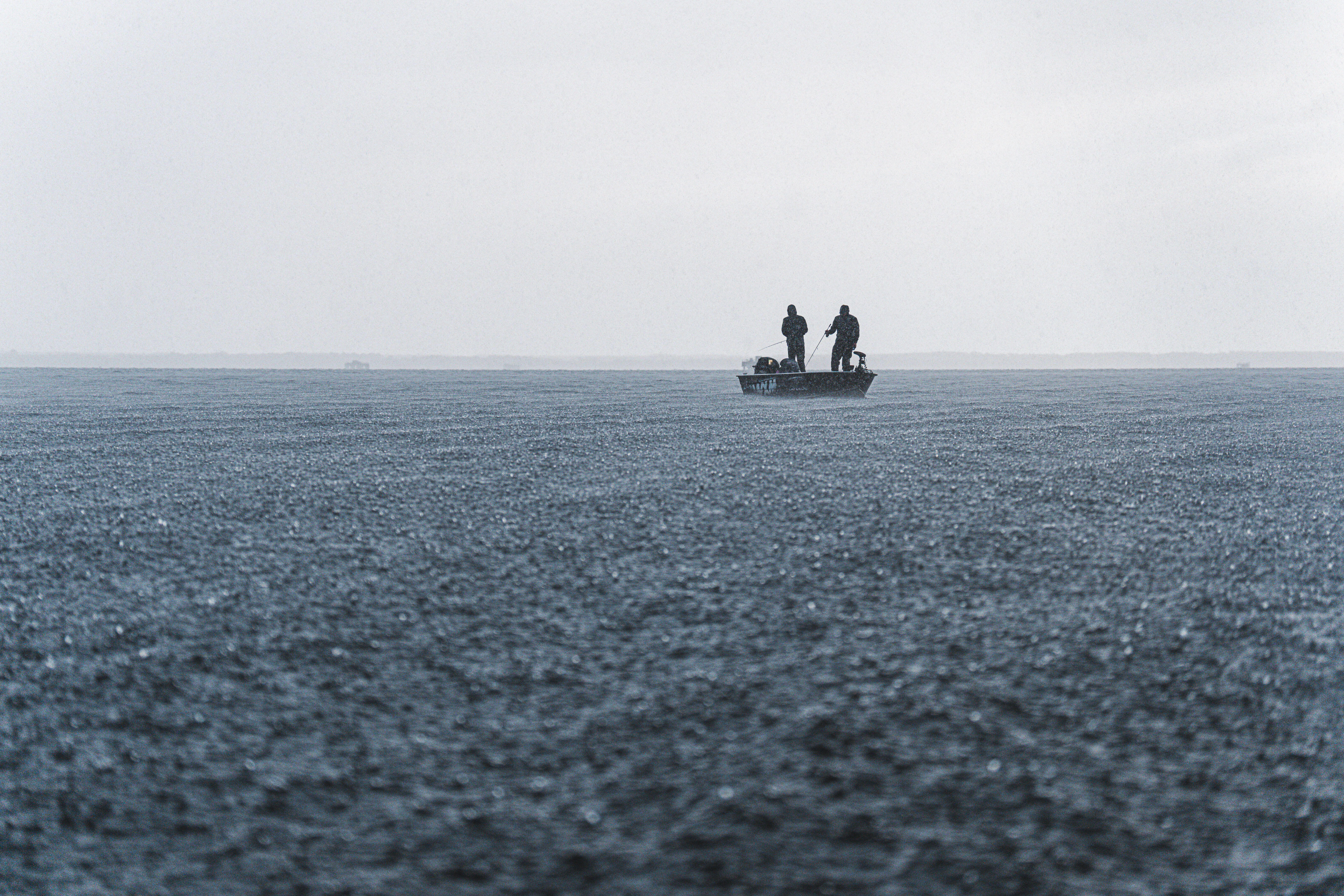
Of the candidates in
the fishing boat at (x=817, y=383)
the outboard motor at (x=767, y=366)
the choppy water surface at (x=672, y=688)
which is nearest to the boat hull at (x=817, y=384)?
the fishing boat at (x=817, y=383)

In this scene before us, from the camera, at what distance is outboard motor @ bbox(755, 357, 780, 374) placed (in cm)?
2503

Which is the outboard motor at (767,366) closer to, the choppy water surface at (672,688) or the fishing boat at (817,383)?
the fishing boat at (817,383)

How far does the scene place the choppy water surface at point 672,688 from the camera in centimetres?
243

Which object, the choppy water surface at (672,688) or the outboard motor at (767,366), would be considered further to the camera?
the outboard motor at (767,366)

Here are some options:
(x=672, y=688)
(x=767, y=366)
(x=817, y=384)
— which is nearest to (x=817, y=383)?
(x=817, y=384)

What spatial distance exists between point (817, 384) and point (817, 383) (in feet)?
0.18

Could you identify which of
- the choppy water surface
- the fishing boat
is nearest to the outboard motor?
the fishing boat

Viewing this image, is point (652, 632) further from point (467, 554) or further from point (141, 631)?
point (141, 631)

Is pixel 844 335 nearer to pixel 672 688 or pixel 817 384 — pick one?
pixel 817 384

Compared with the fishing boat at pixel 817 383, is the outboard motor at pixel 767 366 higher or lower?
higher

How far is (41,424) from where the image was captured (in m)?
16.2

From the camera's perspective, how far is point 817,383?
2355 cm

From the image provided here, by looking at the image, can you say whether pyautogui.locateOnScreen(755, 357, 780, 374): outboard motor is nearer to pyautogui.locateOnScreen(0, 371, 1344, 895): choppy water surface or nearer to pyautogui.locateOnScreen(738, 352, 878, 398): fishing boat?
pyautogui.locateOnScreen(738, 352, 878, 398): fishing boat

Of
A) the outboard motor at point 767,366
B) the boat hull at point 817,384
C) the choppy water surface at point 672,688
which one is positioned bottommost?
the choppy water surface at point 672,688
